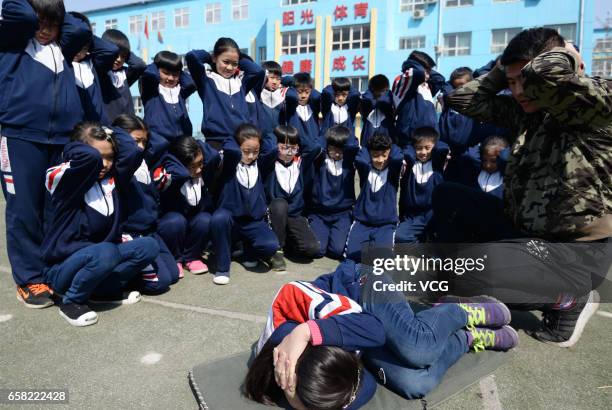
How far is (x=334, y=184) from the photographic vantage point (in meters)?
4.90

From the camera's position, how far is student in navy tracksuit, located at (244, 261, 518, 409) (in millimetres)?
1775

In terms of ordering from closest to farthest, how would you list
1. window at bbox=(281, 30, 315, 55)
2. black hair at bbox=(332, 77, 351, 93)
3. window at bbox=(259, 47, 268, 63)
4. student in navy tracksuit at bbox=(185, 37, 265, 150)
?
student in navy tracksuit at bbox=(185, 37, 265, 150) < black hair at bbox=(332, 77, 351, 93) < window at bbox=(281, 30, 315, 55) < window at bbox=(259, 47, 268, 63)

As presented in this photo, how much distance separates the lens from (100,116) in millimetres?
3578

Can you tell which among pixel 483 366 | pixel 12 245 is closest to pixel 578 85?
pixel 483 366

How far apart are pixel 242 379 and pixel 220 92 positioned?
A: 3.15 m

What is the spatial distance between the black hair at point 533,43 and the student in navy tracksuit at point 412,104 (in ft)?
8.48

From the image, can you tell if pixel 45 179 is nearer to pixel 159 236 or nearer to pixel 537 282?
pixel 159 236

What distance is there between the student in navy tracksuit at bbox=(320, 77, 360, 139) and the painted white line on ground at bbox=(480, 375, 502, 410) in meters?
3.96

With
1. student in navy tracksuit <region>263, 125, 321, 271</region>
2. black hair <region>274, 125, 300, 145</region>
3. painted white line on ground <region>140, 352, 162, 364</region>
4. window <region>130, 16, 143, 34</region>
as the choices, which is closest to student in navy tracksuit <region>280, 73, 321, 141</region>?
student in navy tracksuit <region>263, 125, 321, 271</region>

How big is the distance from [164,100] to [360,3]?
23.6 metres

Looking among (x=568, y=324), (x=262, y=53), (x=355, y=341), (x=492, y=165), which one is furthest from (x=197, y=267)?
(x=262, y=53)

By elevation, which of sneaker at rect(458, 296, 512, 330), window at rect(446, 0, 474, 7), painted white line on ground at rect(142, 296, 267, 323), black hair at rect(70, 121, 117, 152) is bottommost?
painted white line on ground at rect(142, 296, 267, 323)

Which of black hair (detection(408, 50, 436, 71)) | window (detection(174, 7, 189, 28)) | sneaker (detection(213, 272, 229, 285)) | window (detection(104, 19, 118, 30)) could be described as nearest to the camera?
sneaker (detection(213, 272, 229, 285))

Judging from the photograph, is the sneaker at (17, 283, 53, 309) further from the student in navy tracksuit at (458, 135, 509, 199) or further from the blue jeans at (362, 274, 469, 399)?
the student in navy tracksuit at (458, 135, 509, 199)
